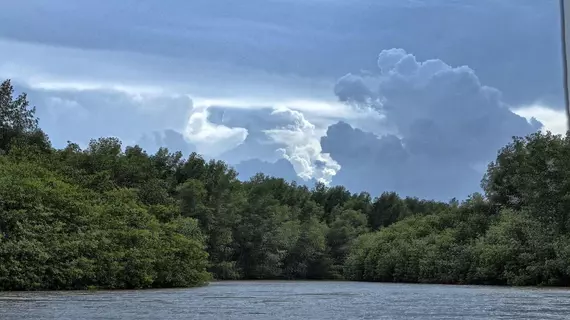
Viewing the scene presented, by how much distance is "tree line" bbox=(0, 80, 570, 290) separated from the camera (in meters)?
39.5

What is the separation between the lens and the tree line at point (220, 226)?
39.5m

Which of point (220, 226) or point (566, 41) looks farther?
point (220, 226)

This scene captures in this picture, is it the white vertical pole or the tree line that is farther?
the tree line

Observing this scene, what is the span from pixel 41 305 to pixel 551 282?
125ft

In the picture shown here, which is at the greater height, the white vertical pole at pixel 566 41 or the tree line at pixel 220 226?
the tree line at pixel 220 226

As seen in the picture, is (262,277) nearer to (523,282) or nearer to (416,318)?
(523,282)

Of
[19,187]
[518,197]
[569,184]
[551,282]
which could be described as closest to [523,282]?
[551,282]

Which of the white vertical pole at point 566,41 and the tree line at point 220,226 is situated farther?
the tree line at point 220,226

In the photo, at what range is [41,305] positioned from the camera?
23.9 meters

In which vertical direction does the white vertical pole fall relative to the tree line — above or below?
below

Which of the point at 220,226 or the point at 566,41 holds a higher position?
the point at 220,226

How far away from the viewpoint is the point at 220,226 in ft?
295

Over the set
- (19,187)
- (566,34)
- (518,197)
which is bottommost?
(566,34)

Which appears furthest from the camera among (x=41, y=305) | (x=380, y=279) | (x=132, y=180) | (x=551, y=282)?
(x=380, y=279)
